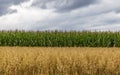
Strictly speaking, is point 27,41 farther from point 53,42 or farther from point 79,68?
point 79,68

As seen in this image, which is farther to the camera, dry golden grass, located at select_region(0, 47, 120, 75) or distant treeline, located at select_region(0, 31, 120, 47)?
distant treeline, located at select_region(0, 31, 120, 47)

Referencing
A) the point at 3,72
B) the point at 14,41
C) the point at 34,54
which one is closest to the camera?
the point at 3,72

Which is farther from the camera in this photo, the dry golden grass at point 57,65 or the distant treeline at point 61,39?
the distant treeline at point 61,39

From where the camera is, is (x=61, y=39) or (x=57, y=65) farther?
(x=61, y=39)

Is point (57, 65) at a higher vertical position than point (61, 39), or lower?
higher

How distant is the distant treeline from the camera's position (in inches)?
1804

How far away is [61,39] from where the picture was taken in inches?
1816

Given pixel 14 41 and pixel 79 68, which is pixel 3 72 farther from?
pixel 14 41

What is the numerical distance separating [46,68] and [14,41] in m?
32.6

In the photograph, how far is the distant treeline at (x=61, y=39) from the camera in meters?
45.8

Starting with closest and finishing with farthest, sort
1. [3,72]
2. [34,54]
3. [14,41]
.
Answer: [3,72], [34,54], [14,41]

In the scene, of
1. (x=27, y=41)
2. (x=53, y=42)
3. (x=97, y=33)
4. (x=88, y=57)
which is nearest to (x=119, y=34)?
(x=97, y=33)

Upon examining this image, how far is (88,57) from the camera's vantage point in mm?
14188

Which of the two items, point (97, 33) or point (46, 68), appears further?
point (97, 33)
